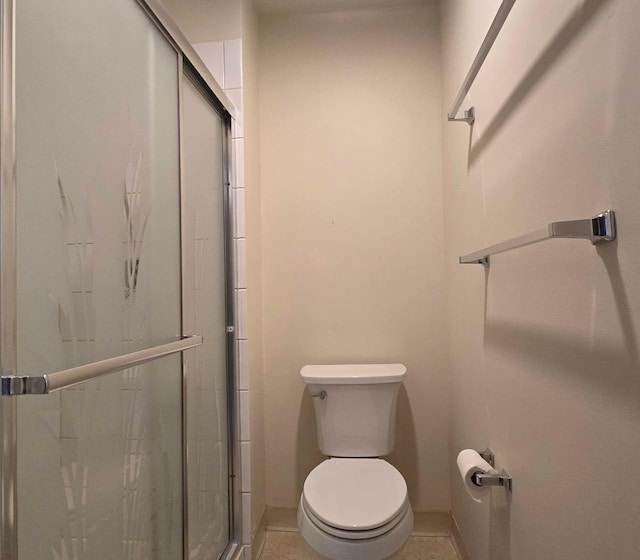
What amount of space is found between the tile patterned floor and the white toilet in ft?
1.39

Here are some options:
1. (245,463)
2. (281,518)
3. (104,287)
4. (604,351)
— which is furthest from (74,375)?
(281,518)

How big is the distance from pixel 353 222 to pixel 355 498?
3.79 feet

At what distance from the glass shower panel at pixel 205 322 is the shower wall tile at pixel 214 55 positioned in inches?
9.2

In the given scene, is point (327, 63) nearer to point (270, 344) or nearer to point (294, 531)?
point (270, 344)

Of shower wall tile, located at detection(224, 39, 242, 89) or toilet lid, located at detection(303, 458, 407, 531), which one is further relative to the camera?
shower wall tile, located at detection(224, 39, 242, 89)

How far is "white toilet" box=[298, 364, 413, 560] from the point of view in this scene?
4.03 feet

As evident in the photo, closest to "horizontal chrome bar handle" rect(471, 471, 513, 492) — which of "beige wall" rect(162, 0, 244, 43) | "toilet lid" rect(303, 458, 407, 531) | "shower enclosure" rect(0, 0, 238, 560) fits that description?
"toilet lid" rect(303, 458, 407, 531)

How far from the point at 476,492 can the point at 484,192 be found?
85 cm

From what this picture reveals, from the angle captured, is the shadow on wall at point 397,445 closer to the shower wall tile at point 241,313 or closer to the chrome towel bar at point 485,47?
the shower wall tile at point 241,313

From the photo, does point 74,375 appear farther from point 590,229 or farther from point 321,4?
point 321,4

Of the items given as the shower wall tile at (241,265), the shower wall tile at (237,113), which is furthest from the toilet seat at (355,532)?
the shower wall tile at (237,113)

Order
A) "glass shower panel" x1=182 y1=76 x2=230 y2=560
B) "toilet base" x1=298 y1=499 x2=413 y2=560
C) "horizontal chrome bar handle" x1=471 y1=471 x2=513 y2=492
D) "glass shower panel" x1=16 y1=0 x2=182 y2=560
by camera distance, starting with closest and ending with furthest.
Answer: "glass shower panel" x1=16 y1=0 x2=182 y2=560 < "horizontal chrome bar handle" x1=471 y1=471 x2=513 y2=492 < "toilet base" x1=298 y1=499 x2=413 y2=560 < "glass shower panel" x1=182 y1=76 x2=230 y2=560

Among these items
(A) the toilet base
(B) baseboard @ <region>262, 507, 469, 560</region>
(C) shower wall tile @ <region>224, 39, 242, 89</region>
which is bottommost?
(B) baseboard @ <region>262, 507, 469, 560</region>

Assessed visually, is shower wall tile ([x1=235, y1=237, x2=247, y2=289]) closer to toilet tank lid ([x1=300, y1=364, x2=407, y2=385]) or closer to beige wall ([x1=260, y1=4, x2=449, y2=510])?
beige wall ([x1=260, y1=4, x2=449, y2=510])
